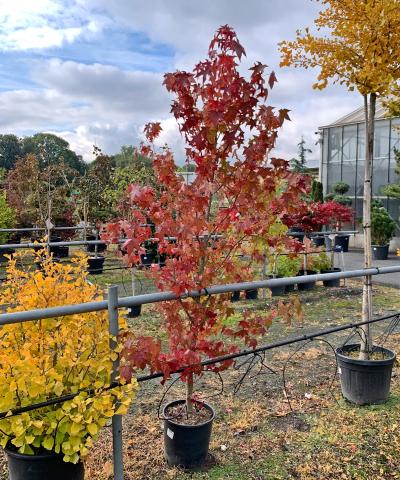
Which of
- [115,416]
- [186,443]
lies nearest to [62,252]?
[186,443]

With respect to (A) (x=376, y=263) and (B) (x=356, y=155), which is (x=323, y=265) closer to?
(A) (x=376, y=263)

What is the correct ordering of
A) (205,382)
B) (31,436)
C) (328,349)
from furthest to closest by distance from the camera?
(328,349), (205,382), (31,436)

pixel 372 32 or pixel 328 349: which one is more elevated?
pixel 372 32

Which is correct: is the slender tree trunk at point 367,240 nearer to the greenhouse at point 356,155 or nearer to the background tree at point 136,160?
the background tree at point 136,160

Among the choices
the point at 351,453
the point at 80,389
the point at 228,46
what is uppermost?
the point at 228,46

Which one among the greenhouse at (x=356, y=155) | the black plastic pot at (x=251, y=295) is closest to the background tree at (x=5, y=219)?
the black plastic pot at (x=251, y=295)

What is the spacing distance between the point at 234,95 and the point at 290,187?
62 cm

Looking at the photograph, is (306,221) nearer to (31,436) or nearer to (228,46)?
(228,46)

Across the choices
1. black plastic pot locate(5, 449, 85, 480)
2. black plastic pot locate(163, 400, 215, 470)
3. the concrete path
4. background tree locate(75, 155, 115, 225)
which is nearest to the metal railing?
black plastic pot locate(5, 449, 85, 480)

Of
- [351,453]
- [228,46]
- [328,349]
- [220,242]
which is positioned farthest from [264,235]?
[328,349]

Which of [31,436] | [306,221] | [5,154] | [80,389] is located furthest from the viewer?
[5,154]

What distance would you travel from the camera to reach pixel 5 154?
53.7 m

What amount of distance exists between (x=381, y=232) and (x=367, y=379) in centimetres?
1200

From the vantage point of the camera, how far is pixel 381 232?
14.8 m
